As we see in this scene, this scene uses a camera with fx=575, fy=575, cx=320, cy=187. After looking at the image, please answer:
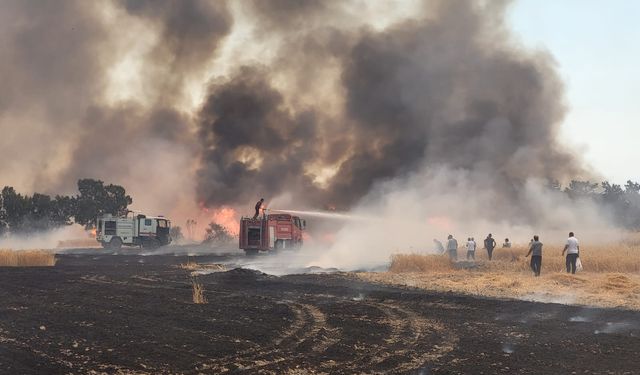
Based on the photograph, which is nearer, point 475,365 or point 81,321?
point 475,365

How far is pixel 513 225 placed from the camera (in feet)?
162

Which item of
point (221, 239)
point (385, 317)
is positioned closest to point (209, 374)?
point (385, 317)

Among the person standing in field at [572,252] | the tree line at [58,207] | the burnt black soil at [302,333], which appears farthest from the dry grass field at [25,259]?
the tree line at [58,207]

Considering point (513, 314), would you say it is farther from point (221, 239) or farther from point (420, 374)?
point (221, 239)

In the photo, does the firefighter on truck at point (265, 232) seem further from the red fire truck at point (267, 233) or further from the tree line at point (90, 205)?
the tree line at point (90, 205)

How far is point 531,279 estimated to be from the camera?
62.1 feet

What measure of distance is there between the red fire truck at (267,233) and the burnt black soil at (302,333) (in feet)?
63.9

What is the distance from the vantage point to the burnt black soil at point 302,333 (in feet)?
24.0

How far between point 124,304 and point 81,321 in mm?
2502

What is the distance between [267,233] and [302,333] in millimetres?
26297

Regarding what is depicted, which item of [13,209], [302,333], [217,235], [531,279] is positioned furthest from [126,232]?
[302,333]

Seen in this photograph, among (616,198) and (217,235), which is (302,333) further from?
(616,198)

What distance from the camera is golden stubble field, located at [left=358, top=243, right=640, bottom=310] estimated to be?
15.2m

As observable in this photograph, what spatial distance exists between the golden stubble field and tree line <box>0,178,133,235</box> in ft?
150
